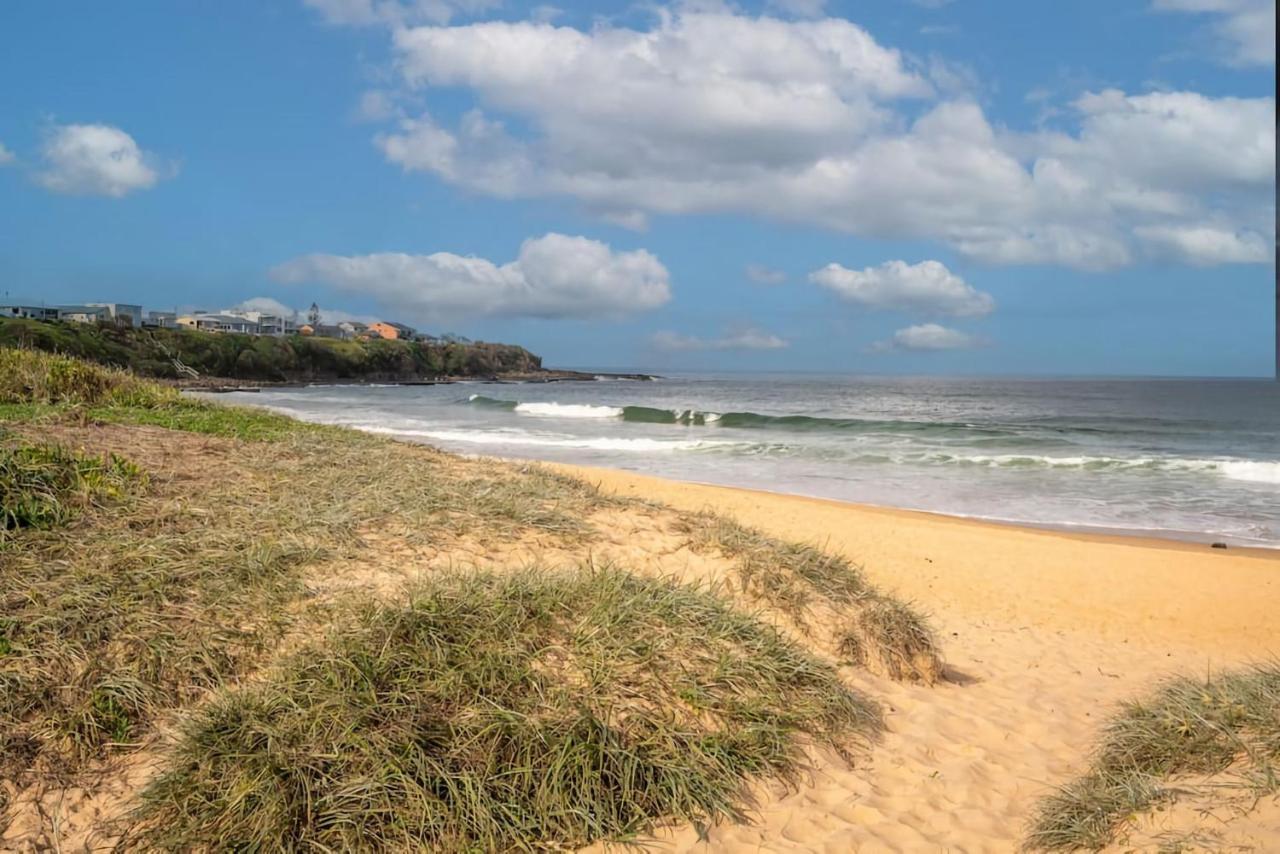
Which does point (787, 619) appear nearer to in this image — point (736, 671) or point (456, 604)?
point (736, 671)

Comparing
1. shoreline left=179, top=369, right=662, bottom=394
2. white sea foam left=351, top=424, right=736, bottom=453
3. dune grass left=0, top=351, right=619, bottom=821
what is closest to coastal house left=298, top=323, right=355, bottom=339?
shoreline left=179, top=369, right=662, bottom=394

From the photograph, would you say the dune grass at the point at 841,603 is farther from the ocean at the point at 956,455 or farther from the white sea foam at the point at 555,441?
the white sea foam at the point at 555,441

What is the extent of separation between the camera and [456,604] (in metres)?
4.38

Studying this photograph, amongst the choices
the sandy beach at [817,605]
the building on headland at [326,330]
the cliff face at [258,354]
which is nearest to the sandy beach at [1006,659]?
the sandy beach at [817,605]

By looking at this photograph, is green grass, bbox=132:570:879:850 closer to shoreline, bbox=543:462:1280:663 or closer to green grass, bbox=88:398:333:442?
shoreline, bbox=543:462:1280:663

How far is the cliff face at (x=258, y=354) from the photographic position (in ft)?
172

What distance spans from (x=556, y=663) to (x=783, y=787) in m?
1.29

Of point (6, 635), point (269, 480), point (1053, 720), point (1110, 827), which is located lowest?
point (1053, 720)

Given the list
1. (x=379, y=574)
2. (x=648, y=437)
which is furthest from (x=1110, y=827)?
(x=648, y=437)

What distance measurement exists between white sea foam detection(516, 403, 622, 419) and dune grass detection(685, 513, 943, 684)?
3618 centimetres

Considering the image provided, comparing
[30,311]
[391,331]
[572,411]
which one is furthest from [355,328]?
[572,411]

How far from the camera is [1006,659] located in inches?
270

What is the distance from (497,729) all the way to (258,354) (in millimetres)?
81594

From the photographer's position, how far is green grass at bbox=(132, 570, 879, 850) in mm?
3299
